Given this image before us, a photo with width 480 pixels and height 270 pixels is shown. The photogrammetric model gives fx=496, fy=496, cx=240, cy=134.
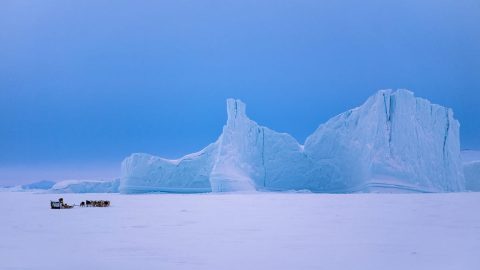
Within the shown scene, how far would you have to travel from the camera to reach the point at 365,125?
29.2 meters

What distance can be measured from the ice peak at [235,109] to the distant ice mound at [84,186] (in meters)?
18.2

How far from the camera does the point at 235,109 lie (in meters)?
31.3

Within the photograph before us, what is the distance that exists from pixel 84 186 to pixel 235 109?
21.7 metres

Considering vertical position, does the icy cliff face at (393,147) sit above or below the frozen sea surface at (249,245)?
above

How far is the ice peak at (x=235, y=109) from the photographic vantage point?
103 ft

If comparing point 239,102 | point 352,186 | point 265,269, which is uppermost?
point 239,102

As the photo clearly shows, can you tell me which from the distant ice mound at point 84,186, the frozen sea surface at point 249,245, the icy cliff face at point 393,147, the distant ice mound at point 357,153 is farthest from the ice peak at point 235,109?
the frozen sea surface at point 249,245

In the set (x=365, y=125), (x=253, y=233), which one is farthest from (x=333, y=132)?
(x=253, y=233)

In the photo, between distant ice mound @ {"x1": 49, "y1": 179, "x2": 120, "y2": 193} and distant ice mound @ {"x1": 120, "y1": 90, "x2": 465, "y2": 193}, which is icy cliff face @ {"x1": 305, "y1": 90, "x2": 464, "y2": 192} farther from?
distant ice mound @ {"x1": 49, "y1": 179, "x2": 120, "y2": 193}

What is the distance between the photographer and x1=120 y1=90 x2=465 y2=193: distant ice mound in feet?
91.8

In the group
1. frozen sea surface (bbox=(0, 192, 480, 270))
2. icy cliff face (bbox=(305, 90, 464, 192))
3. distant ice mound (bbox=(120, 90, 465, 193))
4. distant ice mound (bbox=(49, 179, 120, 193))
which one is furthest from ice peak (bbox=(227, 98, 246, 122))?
frozen sea surface (bbox=(0, 192, 480, 270))

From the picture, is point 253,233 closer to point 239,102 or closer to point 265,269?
point 265,269

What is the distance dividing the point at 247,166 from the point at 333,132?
A: 5688mm

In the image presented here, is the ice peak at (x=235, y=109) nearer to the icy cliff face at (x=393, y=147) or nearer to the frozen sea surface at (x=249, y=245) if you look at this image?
the icy cliff face at (x=393, y=147)
